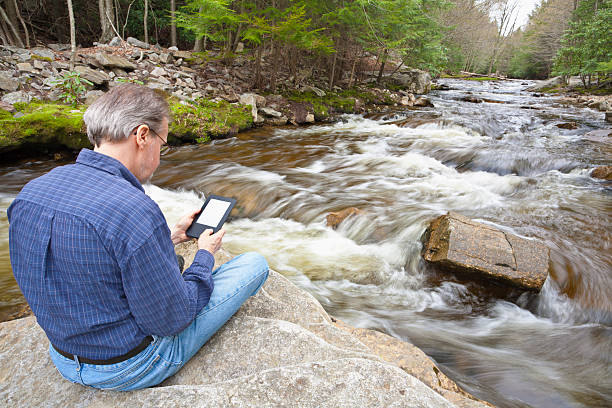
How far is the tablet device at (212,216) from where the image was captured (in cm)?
231

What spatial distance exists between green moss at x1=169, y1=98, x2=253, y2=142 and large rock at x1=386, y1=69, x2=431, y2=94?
14.0 metres

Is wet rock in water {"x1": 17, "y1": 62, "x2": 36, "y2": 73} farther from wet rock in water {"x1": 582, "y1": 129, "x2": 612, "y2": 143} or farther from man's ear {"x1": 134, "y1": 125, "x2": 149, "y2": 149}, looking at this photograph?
wet rock in water {"x1": 582, "y1": 129, "x2": 612, "y2": 143}

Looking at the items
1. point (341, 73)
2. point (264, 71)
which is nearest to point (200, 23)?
point (264, 71)

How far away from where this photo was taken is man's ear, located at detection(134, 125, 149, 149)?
1537 millimetres

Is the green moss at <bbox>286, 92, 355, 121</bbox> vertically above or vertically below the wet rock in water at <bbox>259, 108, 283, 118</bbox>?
above

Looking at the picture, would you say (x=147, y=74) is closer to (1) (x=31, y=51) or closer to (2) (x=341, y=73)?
(1) (x=31, y=51)

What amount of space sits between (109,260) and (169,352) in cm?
66

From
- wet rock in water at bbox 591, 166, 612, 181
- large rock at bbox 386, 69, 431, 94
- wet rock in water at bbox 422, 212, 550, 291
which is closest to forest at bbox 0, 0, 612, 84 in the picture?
large rock at bbox 386, 69, 431, 94

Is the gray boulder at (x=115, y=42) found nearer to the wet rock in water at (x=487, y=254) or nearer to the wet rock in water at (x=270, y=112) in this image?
the wet rock in water at (x=270, y=112)

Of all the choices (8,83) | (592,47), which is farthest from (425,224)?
(592,47)

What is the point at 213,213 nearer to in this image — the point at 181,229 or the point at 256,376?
the point at 181,229

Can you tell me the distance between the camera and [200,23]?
10.9m

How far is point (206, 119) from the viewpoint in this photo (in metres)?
9.68

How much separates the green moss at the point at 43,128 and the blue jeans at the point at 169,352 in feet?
24.7
